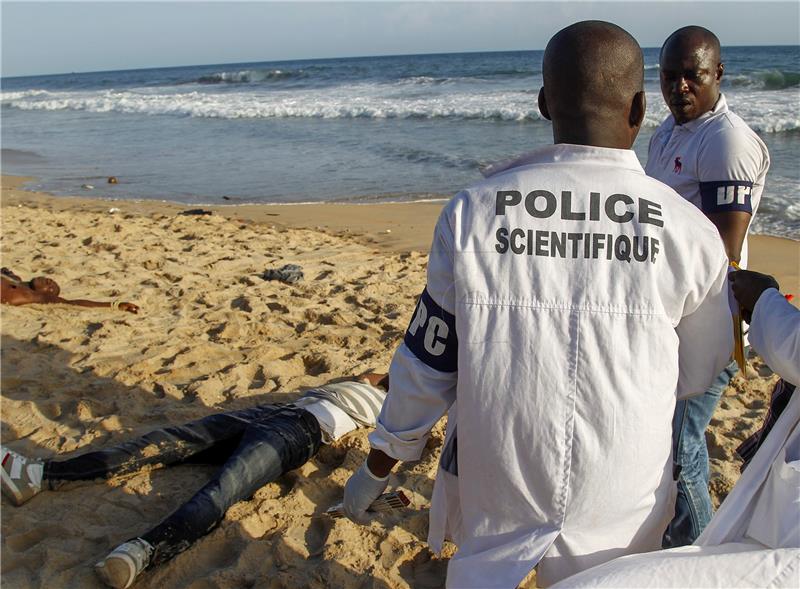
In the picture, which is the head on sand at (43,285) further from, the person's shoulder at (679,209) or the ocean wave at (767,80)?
the ocean wave at (767,80)

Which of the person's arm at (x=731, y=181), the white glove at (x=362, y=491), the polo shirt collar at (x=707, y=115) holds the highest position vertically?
the polo shirt collar at (x=707, y=115)

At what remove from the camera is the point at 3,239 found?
7.21m

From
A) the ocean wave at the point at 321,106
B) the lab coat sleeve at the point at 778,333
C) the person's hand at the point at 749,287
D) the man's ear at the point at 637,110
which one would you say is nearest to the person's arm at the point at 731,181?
the person's hand at the point at 749,287

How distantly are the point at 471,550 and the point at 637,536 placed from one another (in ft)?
1.14

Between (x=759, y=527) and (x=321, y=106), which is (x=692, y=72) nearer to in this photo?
(x=759, y=527)

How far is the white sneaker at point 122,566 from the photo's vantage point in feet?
8.18

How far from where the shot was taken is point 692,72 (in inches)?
98.7

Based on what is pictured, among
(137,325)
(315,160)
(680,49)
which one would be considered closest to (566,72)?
(680,49)

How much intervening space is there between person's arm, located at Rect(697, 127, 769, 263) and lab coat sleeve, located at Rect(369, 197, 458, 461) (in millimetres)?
1184

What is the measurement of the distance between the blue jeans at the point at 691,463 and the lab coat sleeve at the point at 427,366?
2.97ft

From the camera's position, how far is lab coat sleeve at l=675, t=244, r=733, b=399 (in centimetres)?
152

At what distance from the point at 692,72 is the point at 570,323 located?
146cm

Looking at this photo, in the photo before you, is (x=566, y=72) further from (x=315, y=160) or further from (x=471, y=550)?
(x=315, y=160)

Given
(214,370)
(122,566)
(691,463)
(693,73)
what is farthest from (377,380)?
(693,73)
